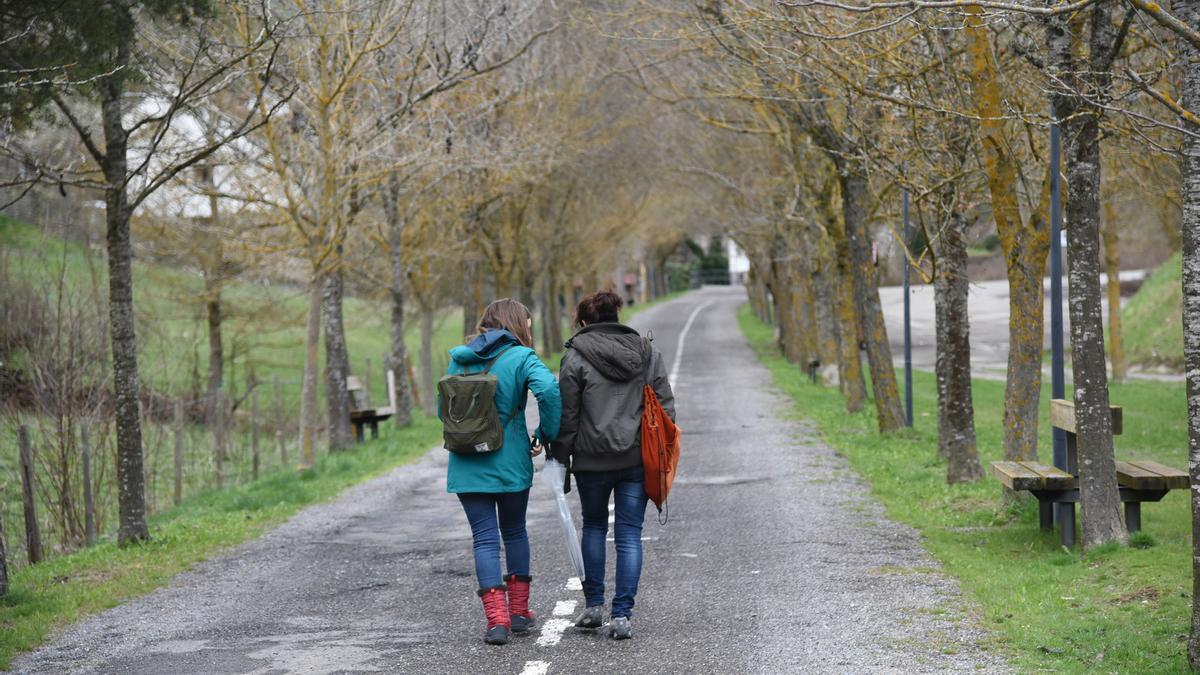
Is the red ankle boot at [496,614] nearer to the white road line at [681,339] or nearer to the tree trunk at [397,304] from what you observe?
the tree trunk at [397,304]

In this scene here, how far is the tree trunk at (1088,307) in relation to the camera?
9.03m

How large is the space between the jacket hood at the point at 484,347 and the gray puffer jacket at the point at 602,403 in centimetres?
35

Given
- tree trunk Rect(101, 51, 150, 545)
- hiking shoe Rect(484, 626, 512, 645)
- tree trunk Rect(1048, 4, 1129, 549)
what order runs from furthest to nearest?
1. tree trunk Rect(101, 51, 150, 545)
2. tree trunk Rect(1048, 4, 1129, 549)
3. hiking shoe Rect(484, 626, 512, 645)

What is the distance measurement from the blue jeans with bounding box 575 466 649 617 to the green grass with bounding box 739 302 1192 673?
1.95 meters

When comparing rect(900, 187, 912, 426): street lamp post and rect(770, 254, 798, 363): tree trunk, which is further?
rect(770, 254, 798, 363): tree trunk

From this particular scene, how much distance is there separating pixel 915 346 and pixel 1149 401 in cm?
2467

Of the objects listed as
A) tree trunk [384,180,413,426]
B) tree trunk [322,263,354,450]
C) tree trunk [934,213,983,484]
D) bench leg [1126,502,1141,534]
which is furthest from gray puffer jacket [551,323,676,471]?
tree trunk [384,180,413,426]

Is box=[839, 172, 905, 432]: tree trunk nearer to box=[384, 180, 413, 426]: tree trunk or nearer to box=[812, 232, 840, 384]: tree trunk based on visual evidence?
box=[384, 180, 413, 426]: tree trunk

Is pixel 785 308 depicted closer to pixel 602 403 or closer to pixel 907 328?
pixel 907 328

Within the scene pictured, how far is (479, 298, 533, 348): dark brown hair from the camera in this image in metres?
7.61

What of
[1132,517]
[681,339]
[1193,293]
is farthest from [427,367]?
[1193,293]

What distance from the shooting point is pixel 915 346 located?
165 feet

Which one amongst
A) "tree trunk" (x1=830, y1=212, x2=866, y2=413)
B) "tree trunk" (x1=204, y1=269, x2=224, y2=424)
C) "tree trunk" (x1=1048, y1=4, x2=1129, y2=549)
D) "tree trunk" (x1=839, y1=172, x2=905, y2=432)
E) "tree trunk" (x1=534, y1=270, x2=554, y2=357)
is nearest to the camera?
"tree trunk" (x1=1048, y1=4, x2=1129, y2=549)

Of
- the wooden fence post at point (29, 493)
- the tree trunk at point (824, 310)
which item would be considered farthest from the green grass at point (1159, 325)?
the wooden fence post at point (29, 493)
